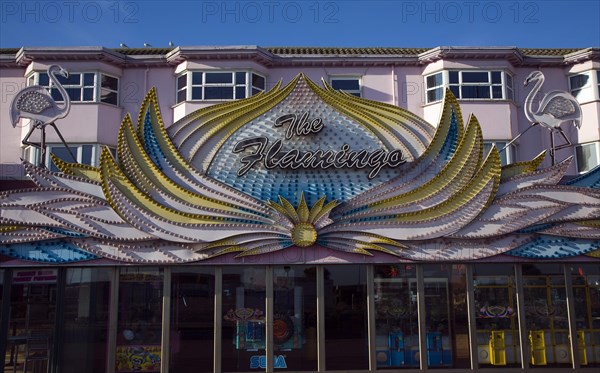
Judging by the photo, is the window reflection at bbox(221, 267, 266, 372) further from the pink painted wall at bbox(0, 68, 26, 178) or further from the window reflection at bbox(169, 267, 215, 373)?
the pink painted wall at bbox(0, 68, 26, 178)

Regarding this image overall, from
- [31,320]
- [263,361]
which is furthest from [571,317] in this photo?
[31,320]

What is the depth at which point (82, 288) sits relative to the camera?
13898 mm

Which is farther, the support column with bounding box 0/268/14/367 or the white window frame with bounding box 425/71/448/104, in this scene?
Result: the white window frame with bounding box 425/71/448/104

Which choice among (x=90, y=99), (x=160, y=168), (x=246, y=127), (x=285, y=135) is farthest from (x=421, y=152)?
(x=90, y=99)

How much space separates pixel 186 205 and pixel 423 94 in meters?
10.3

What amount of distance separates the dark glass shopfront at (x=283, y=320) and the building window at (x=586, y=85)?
28.8ft

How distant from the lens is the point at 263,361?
13.9 metres

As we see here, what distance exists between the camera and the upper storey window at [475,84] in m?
20.1

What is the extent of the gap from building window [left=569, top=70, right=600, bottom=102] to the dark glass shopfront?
878cm

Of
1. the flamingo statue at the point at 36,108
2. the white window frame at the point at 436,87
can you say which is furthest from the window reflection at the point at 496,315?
the flamingo statue at the point at 36,108

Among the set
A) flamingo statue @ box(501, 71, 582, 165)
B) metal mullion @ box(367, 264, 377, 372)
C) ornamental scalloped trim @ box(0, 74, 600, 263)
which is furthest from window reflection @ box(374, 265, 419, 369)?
flamingo statue @ box(501, 71, 582, 165)

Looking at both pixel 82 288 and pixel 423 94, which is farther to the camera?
pixel 423 94

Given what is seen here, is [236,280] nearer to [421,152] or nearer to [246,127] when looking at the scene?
[246,127]

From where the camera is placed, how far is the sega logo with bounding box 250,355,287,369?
1385 centimetres
